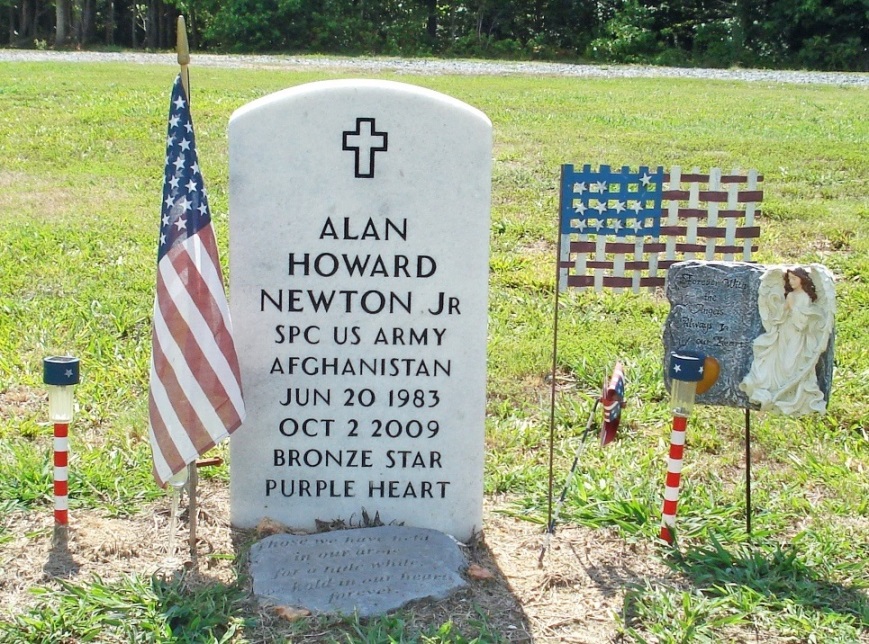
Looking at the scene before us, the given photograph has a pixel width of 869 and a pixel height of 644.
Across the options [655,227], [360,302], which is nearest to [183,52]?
[360,302]

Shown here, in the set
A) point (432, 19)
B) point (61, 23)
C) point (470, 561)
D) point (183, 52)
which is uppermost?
point (432, 19)

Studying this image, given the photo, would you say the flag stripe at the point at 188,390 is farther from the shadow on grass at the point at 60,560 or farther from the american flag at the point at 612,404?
the american flag at the point at 612,404

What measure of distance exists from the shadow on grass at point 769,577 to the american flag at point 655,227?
3.15 meters

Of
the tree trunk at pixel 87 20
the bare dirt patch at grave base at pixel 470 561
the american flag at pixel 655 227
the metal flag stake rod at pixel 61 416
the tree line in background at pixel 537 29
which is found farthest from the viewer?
the tree trunk at pixel 87 20

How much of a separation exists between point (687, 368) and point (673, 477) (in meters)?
0.42

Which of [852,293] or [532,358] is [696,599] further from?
[852,293]

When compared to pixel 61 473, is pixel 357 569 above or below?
below

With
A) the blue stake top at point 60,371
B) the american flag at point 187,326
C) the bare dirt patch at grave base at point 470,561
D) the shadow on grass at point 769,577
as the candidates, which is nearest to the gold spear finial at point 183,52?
the american flag at point 187,326

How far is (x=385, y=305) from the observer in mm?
4008

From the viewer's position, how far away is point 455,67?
2258cm

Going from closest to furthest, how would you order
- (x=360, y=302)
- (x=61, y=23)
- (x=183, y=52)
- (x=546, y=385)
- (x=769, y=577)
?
(x=183, y=52) < (x=769, y=577) < (x=360, y=302) < (x=546, y=385) < (x=61, y=23)

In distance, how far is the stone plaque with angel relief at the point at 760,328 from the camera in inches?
151

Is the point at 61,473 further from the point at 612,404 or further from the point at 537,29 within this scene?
the point at 537,29

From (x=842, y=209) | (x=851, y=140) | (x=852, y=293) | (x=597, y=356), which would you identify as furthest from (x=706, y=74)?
(x=597, y=356)
